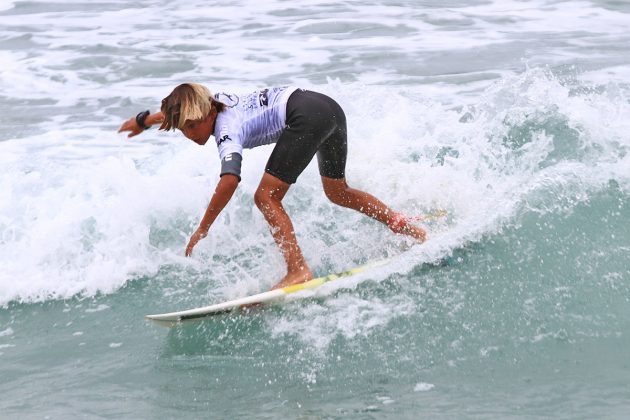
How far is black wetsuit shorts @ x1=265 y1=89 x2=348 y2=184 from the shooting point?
5527 mm

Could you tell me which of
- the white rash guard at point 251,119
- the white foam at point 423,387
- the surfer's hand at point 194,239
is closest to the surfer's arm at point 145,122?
the white rash guard at point 251,119

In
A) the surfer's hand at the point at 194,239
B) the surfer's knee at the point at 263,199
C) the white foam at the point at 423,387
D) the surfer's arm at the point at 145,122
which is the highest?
the surfer's arm at the point at 145,122

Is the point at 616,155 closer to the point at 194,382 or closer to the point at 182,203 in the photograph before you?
the point at 182,203

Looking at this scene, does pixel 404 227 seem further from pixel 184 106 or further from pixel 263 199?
pixel 184 106

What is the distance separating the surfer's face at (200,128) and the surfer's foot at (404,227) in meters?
1.48

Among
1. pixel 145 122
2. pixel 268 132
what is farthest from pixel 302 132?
pixel 145 122

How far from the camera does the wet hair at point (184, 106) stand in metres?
5.22

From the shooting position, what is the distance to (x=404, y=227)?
6266mm

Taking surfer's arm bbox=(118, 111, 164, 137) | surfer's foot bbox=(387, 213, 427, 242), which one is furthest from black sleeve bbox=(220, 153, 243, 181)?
surfer's foot bbox=(387, 213, 427, 242)

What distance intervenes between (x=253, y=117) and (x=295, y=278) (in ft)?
3.29

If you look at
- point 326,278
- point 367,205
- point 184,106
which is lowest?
point 326,278

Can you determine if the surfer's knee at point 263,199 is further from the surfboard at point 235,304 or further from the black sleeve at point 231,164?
the surfboard at point 235,304

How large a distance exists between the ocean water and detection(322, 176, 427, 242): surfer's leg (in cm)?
12

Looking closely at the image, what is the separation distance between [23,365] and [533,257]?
3263 millimetres
